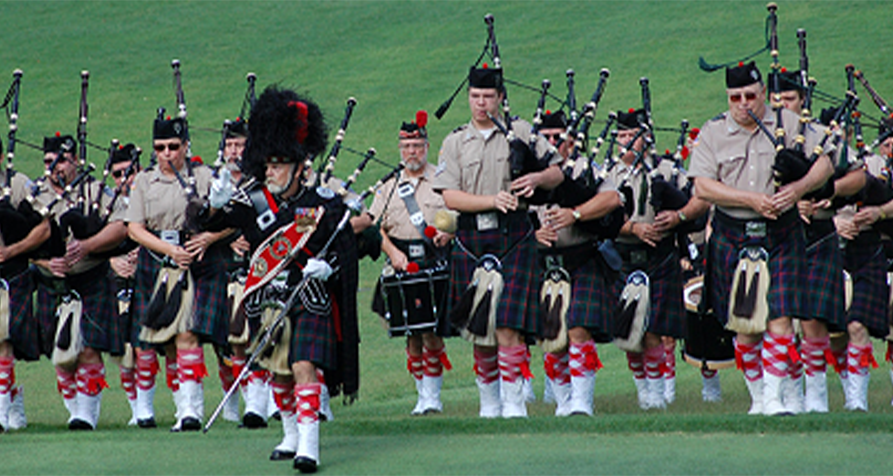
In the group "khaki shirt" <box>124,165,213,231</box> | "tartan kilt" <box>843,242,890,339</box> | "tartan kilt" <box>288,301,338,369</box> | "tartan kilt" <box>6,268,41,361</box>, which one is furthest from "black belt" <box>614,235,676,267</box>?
"tartan kilt" <box>6,268,41,361</box>

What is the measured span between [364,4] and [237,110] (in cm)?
698

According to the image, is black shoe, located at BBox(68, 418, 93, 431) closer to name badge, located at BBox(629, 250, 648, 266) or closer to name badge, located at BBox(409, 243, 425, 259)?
name badge, located at BBox(409, 243, 425, 259)

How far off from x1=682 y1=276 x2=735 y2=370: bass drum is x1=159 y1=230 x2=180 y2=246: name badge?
3171mm

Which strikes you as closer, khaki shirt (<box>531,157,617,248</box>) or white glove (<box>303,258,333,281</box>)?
white glove (<box>303,258,333,281</box>)

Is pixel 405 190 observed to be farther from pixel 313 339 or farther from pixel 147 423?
pixel 313 339

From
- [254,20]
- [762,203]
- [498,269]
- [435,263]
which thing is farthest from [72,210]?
[254,20]

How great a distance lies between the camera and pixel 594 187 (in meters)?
7.71

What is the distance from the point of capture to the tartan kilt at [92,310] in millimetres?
8414

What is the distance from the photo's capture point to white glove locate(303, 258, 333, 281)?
577 centimetres

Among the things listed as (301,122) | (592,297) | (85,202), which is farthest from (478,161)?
(85,202)

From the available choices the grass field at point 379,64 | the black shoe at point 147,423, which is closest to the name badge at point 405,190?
the grass field at point 379,64

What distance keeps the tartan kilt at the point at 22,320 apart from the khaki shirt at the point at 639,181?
3.67m

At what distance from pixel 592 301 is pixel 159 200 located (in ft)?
8.64

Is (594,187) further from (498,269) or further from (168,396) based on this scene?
(168,396)
